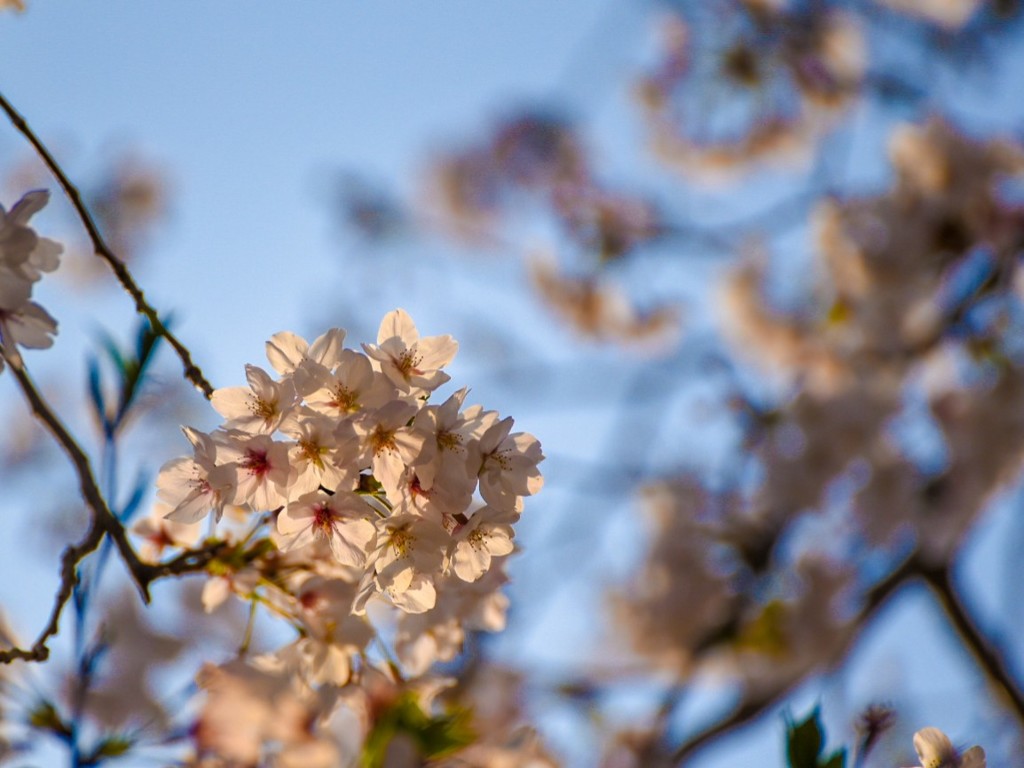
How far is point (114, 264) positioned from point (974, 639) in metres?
3.06

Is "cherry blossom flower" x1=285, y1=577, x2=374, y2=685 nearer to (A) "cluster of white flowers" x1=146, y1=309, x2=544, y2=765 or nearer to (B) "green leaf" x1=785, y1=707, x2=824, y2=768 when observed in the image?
(A) "cluster of white flowers" x1=146, y1=309, x2=544, y2=765

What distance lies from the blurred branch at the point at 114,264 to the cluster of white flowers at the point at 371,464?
0.05 metres

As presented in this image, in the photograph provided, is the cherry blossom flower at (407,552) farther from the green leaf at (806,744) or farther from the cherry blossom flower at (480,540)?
the green leaf at (806,744)

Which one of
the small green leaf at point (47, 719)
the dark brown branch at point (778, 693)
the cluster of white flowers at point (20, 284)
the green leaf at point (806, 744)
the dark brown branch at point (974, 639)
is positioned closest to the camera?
the cluster of white flowers at point (20, 284)

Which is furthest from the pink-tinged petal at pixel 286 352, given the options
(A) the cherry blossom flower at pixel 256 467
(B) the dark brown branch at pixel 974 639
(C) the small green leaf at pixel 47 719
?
(B) the dark brown branch at pixel 974 639

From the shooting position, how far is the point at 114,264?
104cm

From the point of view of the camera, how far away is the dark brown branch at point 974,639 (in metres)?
2.83

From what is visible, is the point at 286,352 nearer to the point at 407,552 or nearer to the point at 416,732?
the point at 407,552

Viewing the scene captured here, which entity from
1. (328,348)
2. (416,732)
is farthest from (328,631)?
(328,348)

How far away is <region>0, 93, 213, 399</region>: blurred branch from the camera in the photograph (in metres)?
0.96

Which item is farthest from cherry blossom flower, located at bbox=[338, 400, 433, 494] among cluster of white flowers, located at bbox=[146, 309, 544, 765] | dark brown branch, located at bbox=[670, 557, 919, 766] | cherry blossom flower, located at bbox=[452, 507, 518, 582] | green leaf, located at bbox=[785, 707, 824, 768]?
dark brown branch, located at bbox=[670, 557, 919, 766]

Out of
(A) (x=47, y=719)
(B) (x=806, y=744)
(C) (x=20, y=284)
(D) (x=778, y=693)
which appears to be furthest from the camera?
(D) (x=778, y=693)

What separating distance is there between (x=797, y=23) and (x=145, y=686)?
456cm

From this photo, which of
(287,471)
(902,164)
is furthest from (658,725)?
(902,164)
